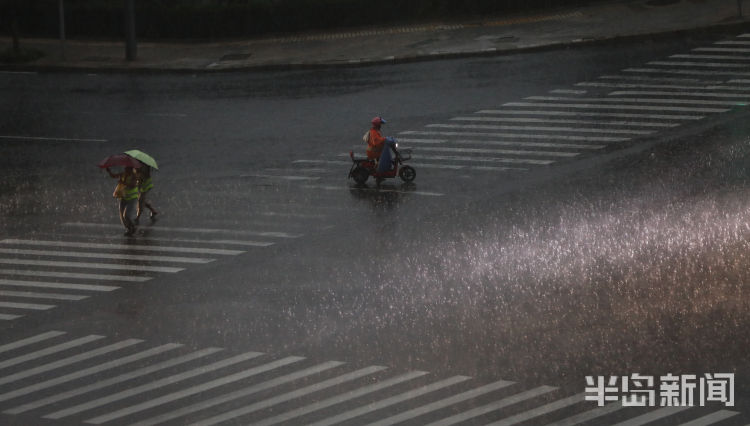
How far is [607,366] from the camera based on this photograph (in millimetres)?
14938

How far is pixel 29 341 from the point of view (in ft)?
55.6

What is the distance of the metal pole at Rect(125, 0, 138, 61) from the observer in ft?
125

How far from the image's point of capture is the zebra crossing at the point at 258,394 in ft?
45.0

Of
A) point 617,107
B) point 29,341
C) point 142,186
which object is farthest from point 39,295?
point 617,107

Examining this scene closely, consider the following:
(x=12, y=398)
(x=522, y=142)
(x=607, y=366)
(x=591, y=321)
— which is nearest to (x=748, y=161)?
(x=522, y=142)

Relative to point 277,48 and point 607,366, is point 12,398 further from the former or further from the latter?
point 277,48

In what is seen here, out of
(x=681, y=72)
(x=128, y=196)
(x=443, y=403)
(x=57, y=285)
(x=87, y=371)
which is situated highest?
(x=681, y=72)

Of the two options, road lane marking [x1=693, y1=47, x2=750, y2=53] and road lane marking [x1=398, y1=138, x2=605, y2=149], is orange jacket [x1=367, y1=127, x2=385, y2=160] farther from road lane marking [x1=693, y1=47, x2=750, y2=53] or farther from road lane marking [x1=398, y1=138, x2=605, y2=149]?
road lane marking [x1=693, y1=47, x2=750, y2=53]

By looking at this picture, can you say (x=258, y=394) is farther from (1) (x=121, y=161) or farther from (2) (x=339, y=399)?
(1) (x=121, y=161)

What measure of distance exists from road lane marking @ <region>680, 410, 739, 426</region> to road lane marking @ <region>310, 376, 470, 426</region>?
2.77m

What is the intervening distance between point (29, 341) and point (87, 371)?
5.70 ft

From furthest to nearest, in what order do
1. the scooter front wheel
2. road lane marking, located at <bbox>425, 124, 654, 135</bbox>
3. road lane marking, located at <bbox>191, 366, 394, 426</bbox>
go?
road lane marking, located at <bbox>425, 124, 654, 135</bbox> < the scooter front wheel < road lane marking, located at <bbox>191, 366, 394, 426</bbox>

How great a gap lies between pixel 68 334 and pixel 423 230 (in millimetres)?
6971

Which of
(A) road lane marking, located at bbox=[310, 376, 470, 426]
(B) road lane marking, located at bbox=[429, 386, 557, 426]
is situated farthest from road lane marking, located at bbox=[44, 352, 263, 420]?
(B) road lane marking, located at bbox=[429, 386, 557, 426]
